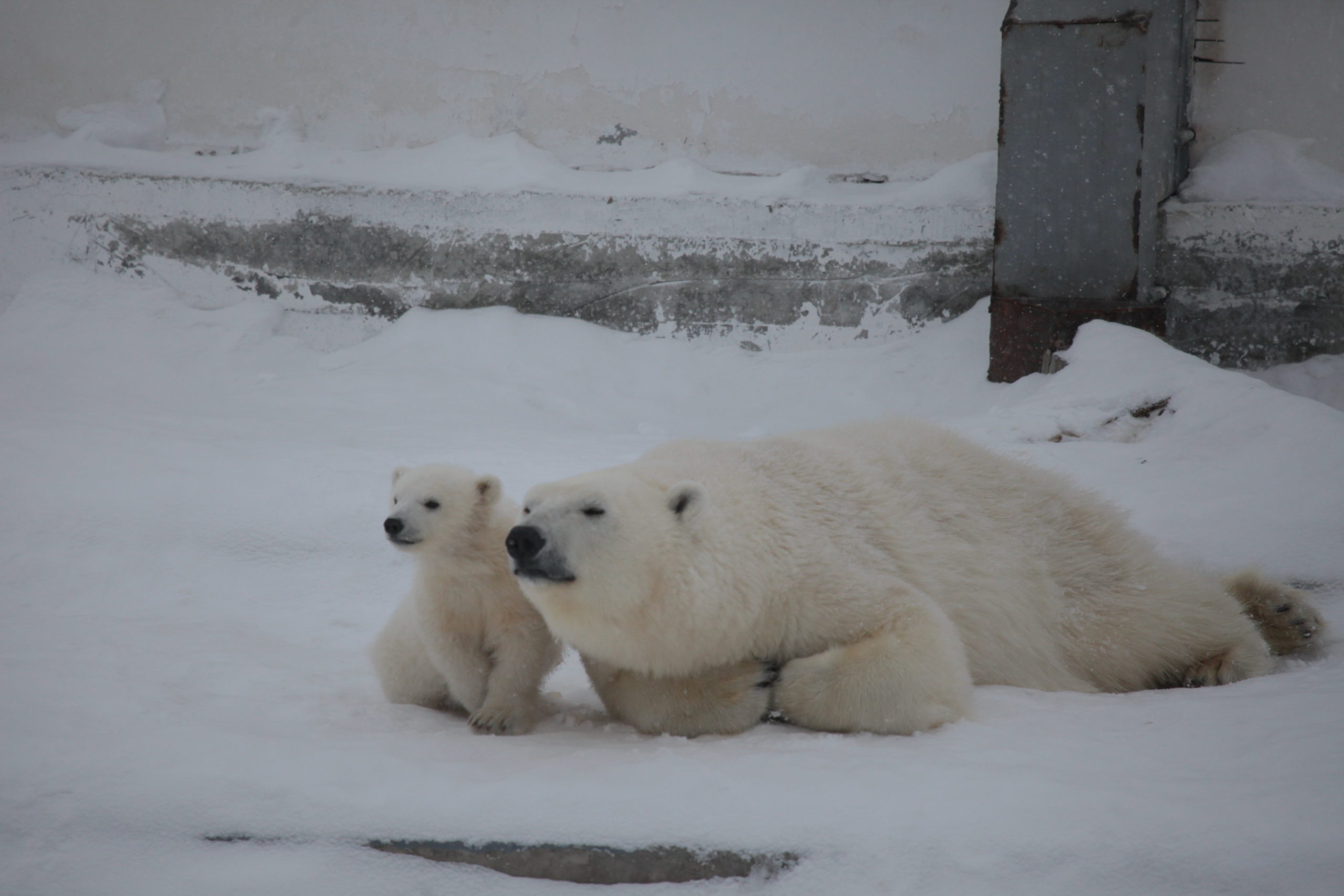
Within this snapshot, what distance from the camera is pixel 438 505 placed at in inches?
108

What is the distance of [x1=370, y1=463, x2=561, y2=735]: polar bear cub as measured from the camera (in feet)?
8.82

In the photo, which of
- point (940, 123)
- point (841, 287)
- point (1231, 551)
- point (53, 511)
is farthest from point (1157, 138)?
point (53, 511)

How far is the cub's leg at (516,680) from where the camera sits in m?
2.62

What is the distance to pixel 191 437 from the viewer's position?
4.87m

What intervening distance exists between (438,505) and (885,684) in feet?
3.98

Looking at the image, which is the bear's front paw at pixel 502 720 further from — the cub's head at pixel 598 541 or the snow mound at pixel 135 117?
the snow mound at pixel 135 117

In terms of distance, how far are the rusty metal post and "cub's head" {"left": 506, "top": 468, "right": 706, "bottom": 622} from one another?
13.1 ft

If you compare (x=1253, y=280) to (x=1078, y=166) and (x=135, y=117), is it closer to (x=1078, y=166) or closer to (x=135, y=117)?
(x=1078, y=166)

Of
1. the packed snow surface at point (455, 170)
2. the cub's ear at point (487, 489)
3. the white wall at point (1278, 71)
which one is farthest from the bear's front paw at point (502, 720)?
the white wall at point (1278, 71)

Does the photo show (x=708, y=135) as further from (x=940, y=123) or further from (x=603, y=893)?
(x=603, y=893)

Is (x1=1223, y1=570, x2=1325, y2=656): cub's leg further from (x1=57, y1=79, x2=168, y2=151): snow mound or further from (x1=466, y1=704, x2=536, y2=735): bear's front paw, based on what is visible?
(x1=57, y1=79, x2=168, y2=151): snow mound

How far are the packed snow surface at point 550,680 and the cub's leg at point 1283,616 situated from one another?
0.09 m

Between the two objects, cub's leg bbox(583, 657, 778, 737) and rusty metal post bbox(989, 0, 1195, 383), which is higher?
rusty metal post bbox(989, 0, 1195, 383)

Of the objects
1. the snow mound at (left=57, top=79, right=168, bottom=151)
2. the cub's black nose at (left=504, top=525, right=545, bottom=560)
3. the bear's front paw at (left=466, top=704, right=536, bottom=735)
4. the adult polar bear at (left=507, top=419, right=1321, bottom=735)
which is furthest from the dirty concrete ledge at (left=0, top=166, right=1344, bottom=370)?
the cub's black nose at (left=504, top=525, right=545, bottom=560)
